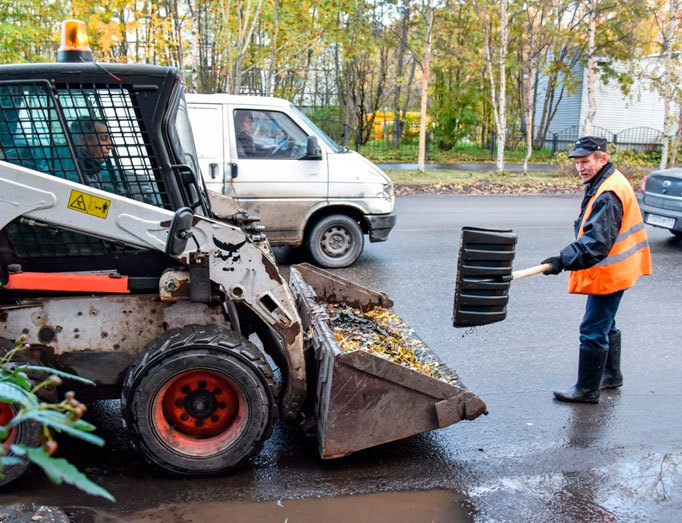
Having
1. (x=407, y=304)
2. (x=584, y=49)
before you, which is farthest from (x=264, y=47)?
(x=407, y=304)

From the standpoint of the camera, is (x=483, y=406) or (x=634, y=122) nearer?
(x=483, y=406)

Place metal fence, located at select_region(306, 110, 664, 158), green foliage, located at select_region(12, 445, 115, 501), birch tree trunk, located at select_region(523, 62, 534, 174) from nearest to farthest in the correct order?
green foliage, located at select_region(12, 445, 115, 501), birch tree trunk, located at select_region(523, 62, 534, 174), metal fence, located at select_region(306, 110, 664, 158)

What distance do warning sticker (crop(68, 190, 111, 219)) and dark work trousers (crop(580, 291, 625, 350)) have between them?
10.9 ft

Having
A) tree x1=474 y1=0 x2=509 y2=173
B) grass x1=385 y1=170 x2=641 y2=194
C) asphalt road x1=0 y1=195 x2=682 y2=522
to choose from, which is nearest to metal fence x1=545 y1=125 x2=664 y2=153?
tree x1=474 y1=0 x2=509 y2=173

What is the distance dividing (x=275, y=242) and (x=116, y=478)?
218 inches

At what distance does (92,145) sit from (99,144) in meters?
0.04

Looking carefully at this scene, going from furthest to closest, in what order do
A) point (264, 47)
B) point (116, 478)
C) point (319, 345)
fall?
point (264, 47), point (319, 345), point (116, 478)

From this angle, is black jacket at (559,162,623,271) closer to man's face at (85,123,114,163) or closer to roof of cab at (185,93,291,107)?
man's face at (85,123,114,163)

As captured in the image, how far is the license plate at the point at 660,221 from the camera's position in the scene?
11.0 metres

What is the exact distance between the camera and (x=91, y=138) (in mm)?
3730

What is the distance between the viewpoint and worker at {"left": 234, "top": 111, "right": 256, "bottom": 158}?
8789 mm

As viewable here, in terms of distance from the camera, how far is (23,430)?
3.60 meters

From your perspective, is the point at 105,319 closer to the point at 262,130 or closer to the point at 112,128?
the point at 112,128

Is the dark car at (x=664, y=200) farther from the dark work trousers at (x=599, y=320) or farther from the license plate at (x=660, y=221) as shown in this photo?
the dark work trousers at (x=599, y=320)
